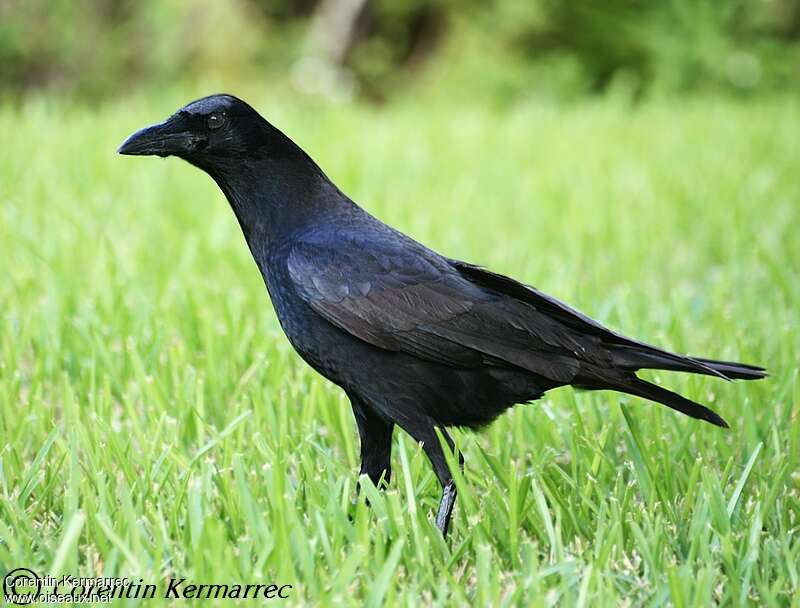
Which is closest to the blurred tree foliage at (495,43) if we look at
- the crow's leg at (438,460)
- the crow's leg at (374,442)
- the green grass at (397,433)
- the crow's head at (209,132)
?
the green grass at (397,433)

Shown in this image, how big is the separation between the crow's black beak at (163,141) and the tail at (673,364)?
117 cm

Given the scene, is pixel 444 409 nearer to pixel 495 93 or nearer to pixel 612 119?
pixel 612 119

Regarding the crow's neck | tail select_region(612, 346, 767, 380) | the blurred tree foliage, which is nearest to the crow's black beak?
the crow's neck

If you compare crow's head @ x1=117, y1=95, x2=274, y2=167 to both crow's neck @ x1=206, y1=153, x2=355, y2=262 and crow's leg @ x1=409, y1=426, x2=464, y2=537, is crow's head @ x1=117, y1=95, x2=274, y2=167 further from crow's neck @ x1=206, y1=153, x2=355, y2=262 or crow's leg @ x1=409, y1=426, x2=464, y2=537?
crow's leg @ x1=409, y1=426, x2=464, y2=537

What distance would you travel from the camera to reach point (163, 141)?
8.54 feet

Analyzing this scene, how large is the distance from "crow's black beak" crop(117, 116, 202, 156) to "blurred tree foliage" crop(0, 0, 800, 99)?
9074mm

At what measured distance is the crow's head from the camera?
2613 mm

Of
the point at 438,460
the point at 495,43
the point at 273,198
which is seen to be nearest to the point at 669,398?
the point at 438,460

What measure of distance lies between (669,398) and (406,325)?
0.63 m

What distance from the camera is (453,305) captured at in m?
2.52

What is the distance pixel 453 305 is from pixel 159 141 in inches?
32.7

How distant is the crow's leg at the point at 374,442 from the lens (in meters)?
2.62

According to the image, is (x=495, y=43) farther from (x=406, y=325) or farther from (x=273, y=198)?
Result: (x=406, y=325)

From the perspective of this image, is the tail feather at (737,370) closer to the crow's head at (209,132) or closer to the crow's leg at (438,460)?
the crow's leg at (438,460)
